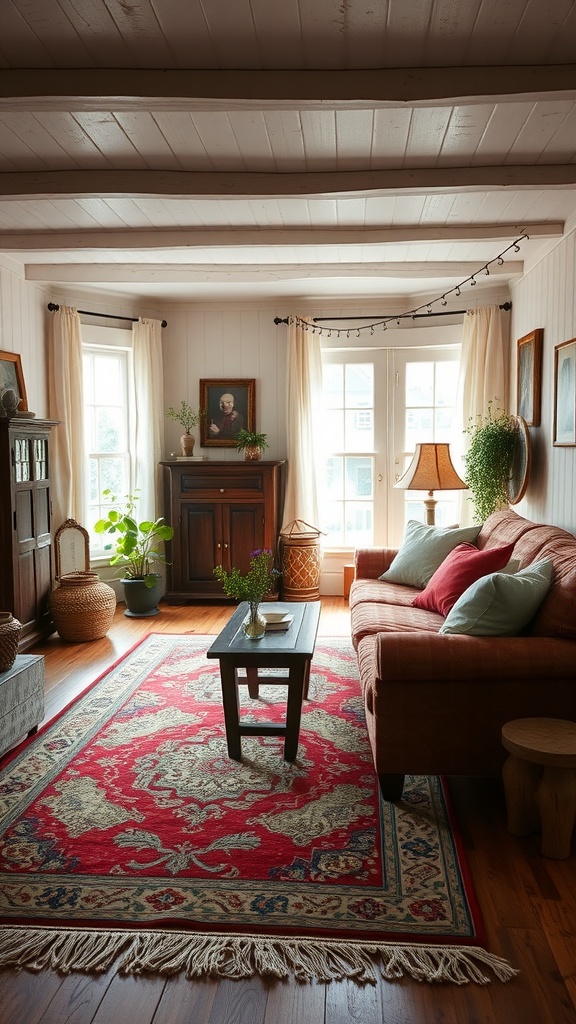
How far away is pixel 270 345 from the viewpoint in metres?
6.80

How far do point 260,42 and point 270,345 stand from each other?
4.30 meters

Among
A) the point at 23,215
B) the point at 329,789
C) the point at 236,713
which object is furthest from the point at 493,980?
the point at 23,215

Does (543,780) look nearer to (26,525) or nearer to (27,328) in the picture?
(26,525)

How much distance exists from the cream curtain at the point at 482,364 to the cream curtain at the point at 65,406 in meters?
3.13

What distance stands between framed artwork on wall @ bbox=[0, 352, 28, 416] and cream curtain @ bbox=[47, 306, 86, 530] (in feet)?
1.77

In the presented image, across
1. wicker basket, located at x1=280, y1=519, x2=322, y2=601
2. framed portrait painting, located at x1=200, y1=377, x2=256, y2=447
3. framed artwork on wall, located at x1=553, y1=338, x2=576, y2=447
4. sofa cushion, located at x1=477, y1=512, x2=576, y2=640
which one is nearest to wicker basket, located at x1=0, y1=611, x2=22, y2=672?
sofa cushion, located at x1=477, y1=512, x2=576, y2=640

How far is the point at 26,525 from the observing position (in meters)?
5.05

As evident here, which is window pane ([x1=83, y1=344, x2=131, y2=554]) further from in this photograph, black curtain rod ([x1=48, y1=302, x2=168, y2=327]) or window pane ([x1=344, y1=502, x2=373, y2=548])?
window pane ([x1=344, y1=502, x2=373, y2=548])

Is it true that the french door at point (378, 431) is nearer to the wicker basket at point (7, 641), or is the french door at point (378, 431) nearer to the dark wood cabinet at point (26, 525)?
the dark wood cabinet at point (26, 525)

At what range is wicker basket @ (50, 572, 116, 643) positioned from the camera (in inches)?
208

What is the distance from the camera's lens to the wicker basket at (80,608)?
5281 millimetres

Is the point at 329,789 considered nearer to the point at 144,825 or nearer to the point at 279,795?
the point at 279,795

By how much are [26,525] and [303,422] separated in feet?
8.59

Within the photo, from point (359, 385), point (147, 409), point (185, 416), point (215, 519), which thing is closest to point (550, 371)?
point (359, 385)
